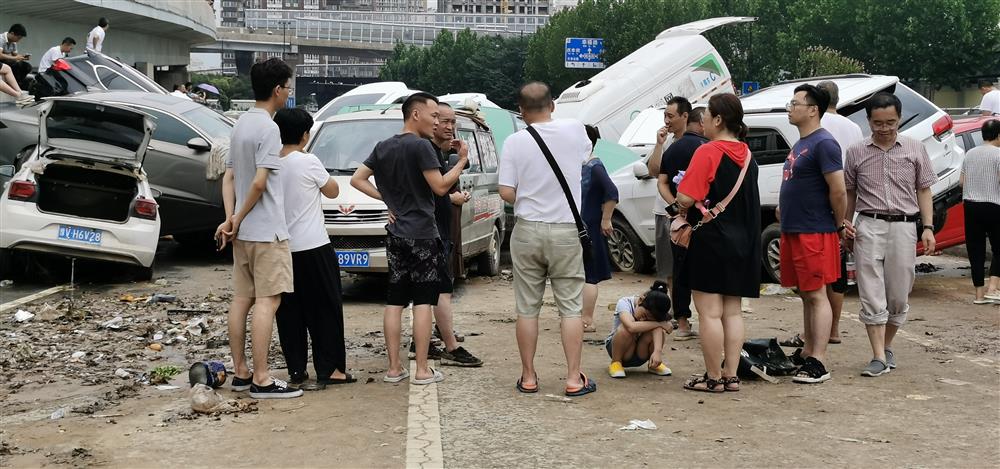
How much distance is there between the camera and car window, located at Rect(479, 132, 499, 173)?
1292cm

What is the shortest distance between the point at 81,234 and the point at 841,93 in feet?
24.3

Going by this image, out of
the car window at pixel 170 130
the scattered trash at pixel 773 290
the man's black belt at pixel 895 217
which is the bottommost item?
the scattered trash at pixel 773 290

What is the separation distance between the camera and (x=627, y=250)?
13609 mm

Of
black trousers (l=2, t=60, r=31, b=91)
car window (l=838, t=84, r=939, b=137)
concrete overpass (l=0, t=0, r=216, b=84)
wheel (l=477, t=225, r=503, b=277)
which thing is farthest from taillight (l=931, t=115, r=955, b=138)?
concrete overpass (l=0, t=0, r=216, b=84)

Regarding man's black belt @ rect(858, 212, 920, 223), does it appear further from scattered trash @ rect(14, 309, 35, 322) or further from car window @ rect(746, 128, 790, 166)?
scattered trash @ rect(14, 309, 35, 322)

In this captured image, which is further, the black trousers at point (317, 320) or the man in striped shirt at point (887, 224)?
the man in striped shirt at point (887, 224)

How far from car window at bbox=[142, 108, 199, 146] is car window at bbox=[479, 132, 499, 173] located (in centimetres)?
334

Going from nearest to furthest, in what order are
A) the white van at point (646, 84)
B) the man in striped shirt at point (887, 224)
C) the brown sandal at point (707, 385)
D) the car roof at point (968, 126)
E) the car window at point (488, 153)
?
the brown sandal at point (707, 385) → the man in striped shirt at point (887, 224) → the car window at point (488, 153) → the car roof at point (968, 126) → the white van at point (646, 84)

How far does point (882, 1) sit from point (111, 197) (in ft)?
166

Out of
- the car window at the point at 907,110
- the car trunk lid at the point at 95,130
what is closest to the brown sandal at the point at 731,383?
the car window at the point at 907,110

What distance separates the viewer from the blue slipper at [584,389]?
689 centimetres

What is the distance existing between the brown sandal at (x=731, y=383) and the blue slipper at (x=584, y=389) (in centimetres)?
75

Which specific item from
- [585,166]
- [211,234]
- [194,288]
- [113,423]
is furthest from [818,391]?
[211,234]

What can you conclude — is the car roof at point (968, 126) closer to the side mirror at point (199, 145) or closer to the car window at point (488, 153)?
the car window at point (488, 153)
